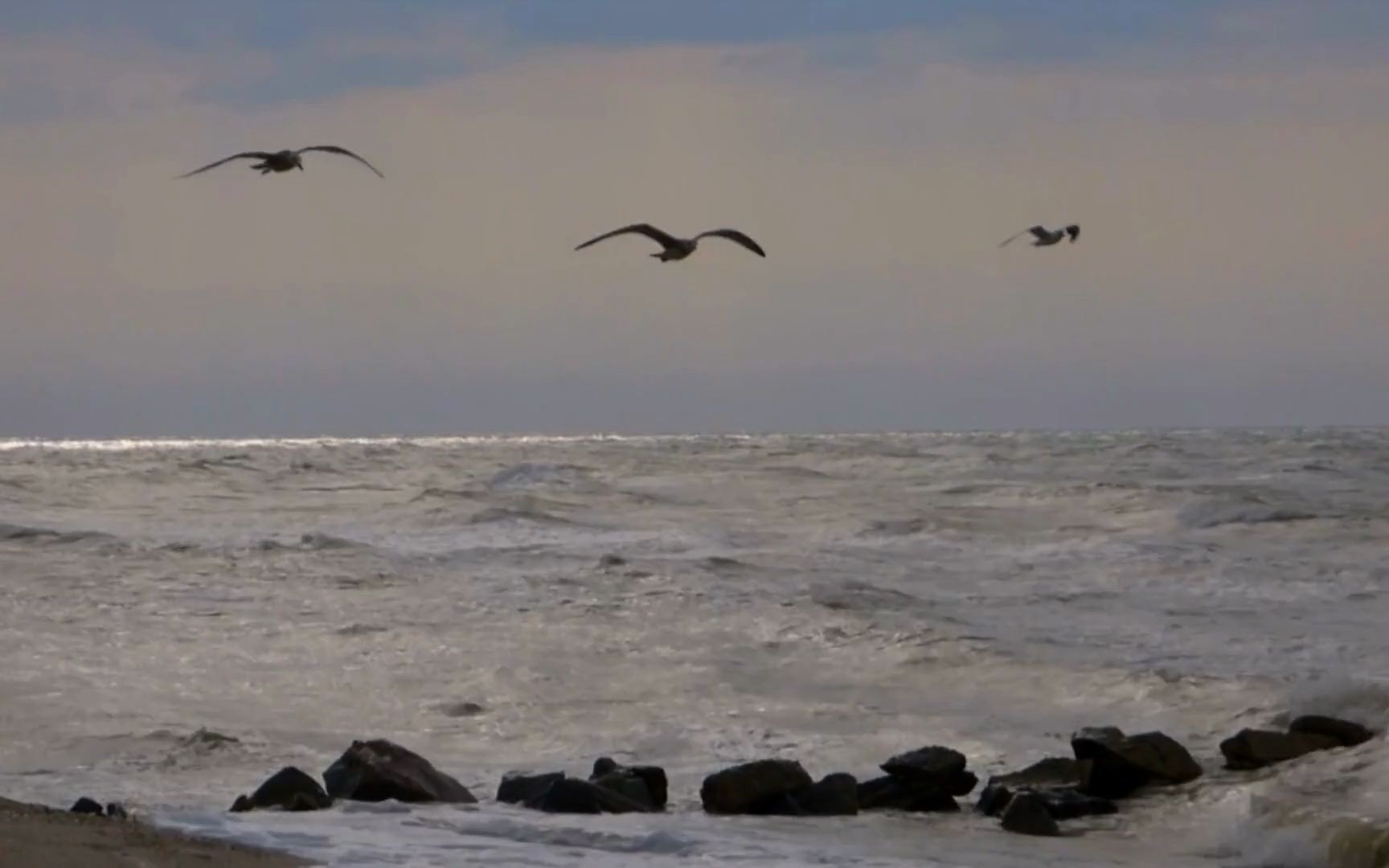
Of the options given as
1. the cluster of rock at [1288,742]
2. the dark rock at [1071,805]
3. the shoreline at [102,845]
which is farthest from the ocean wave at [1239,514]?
the shoreline at [102,845]

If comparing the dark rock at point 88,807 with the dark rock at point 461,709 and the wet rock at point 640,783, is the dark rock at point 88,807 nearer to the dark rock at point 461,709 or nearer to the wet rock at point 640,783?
the wet rock at point 640,783

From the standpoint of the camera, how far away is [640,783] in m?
11.0

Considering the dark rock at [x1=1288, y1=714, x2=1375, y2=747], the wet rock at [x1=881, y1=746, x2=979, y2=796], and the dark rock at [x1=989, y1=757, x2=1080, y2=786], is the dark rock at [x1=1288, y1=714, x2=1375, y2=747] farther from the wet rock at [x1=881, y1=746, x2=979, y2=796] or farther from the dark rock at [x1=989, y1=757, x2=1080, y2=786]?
the wet rock at [x1=881, y1=746, x2=979, y2=796]

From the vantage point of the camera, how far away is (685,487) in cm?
4466

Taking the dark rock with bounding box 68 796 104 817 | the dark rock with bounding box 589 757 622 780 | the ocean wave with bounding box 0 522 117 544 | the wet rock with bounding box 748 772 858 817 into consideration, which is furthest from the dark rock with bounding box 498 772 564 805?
the ocean wave with bounding box 0 522 117 544

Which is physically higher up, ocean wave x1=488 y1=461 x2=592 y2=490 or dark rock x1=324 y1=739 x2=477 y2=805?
ocean wave x1=488 y1=461 x2=592 y2=490

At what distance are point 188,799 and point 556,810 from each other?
2.17 meters

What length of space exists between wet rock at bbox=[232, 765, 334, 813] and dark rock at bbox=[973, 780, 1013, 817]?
11.1 ft

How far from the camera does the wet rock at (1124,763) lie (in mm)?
A: 11445

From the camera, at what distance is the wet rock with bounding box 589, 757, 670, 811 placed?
10852mm

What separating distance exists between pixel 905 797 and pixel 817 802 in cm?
59

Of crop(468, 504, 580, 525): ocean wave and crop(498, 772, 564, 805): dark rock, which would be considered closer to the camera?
crop(498, 772, 564, 805): dark rock

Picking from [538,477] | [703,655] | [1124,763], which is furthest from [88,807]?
[538,477]

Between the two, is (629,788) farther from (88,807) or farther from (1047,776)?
(88,807)
